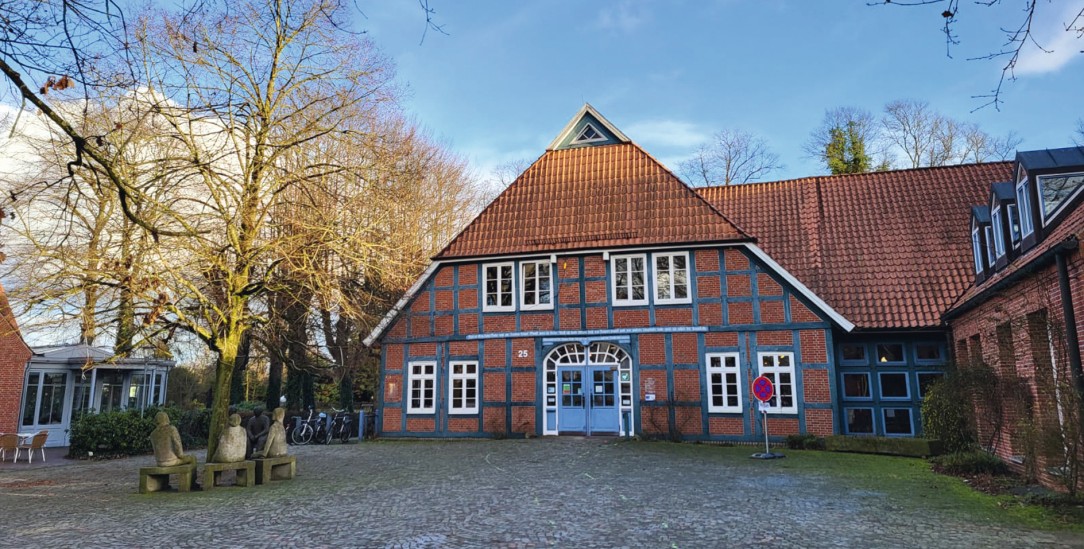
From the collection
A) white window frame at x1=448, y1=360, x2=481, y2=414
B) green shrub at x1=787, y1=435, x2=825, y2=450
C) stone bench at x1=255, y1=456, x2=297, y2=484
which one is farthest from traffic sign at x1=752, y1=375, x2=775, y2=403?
stone bench at x1=255, y1=456, x2=297, y2=484

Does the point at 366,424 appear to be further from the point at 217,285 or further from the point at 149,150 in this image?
the point at 149,150

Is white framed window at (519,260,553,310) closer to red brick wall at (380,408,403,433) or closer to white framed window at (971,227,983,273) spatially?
red brick wall at (380,408,403,433)

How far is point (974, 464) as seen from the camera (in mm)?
11188

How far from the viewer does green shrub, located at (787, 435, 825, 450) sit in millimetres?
15484

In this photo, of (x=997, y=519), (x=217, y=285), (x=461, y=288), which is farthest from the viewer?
(x=461, y=288)

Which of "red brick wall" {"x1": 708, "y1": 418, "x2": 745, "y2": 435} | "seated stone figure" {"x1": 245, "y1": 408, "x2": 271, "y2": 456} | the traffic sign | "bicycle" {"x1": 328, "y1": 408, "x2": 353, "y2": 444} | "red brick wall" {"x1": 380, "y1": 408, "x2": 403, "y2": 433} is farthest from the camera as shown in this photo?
"bicycle" {"x1": 328, "y1": 408, "x2": 353, "y2": 444}

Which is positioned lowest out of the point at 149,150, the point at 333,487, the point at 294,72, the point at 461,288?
the point at 333,487

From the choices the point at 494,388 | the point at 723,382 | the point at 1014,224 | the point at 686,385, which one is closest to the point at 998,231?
the point at 1014,224

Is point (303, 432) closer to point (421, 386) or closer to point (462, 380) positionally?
point (421, 386)

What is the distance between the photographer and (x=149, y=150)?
1202 cm

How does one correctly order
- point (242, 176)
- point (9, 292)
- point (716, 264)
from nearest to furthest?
1. point (9, 292)
2. point (242, 176)
3. point (716, 264)

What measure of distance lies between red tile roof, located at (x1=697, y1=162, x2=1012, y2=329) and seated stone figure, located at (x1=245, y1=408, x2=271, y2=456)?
13476 millimetres

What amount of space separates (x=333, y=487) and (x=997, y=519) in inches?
342

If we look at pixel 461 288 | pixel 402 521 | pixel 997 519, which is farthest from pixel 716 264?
pixel 402 521
